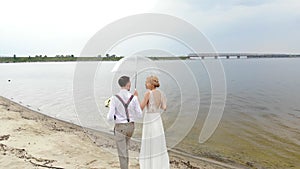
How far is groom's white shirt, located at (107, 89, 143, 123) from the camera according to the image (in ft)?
16.7

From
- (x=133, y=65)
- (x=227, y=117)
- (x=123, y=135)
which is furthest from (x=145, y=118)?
(x=227, y=117)

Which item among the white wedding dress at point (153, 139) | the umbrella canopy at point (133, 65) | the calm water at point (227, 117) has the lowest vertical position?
the calm water at point (227, 117)

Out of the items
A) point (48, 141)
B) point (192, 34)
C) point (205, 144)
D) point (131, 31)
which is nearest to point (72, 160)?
point (48, 141)

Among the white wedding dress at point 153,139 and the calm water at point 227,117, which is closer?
the white wedding dress at point 153,139

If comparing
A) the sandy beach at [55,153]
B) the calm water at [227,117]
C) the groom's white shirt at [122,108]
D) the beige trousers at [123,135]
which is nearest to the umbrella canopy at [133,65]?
the calm water at [227,117]

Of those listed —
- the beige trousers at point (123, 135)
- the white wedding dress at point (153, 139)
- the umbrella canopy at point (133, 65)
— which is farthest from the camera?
the umbrella canopy at point (133, 65)

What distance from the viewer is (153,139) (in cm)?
564

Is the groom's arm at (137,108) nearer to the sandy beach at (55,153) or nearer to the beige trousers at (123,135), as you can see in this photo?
the beige trousers at (123,135)

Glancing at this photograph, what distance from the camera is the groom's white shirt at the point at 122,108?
5.09 m

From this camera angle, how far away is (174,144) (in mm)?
10820

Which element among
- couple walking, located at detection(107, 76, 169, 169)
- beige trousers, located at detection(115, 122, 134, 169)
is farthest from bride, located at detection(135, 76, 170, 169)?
beige trousers, located at detection(115, 122, 134, 169)

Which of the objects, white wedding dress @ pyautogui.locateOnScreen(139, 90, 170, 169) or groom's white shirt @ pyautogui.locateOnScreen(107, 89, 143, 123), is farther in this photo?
white wedding dress @ pyautogui.locateOnScreen(139, 90, 170, 169)

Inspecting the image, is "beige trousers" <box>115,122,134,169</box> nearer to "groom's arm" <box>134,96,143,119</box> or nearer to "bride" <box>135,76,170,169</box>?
"groom's arm" <box>134,96,143,119</box>

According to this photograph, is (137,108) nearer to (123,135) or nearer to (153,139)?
(123,135)
